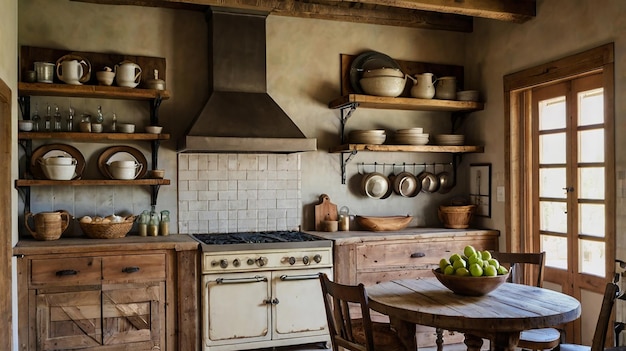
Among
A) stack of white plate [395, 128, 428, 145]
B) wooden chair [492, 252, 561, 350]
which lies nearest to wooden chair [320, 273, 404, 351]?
wooden chair [492, 252, 561, 350]

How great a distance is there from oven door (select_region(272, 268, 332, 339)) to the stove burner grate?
0.25m

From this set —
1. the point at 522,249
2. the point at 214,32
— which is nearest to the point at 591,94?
the point at 522,249

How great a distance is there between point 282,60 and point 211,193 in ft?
4.23

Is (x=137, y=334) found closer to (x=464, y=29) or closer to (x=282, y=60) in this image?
(x=282, y=60)

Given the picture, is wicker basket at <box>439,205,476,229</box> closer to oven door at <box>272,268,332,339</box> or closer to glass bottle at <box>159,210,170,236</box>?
oven door at <box>272,268,332,339</box>

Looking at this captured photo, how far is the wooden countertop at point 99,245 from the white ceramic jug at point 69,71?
45.1 inches

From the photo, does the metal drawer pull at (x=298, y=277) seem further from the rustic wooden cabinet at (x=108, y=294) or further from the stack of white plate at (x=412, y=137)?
the stack of white plate at (x=412, y=137)

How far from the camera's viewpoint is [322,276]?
276 cm

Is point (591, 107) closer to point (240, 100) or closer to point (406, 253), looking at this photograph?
point (406, 253)

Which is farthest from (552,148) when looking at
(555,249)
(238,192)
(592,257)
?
(238,192)

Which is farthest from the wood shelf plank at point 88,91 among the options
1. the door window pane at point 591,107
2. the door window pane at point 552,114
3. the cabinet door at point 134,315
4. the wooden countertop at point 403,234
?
the door window pane at point 591,107

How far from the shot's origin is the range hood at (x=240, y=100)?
4.09 meters

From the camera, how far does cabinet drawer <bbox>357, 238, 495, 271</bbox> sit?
4293 mm

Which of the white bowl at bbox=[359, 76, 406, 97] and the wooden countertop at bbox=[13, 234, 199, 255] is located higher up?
the white bowl at bbox=[359, 76, 406, 97]
